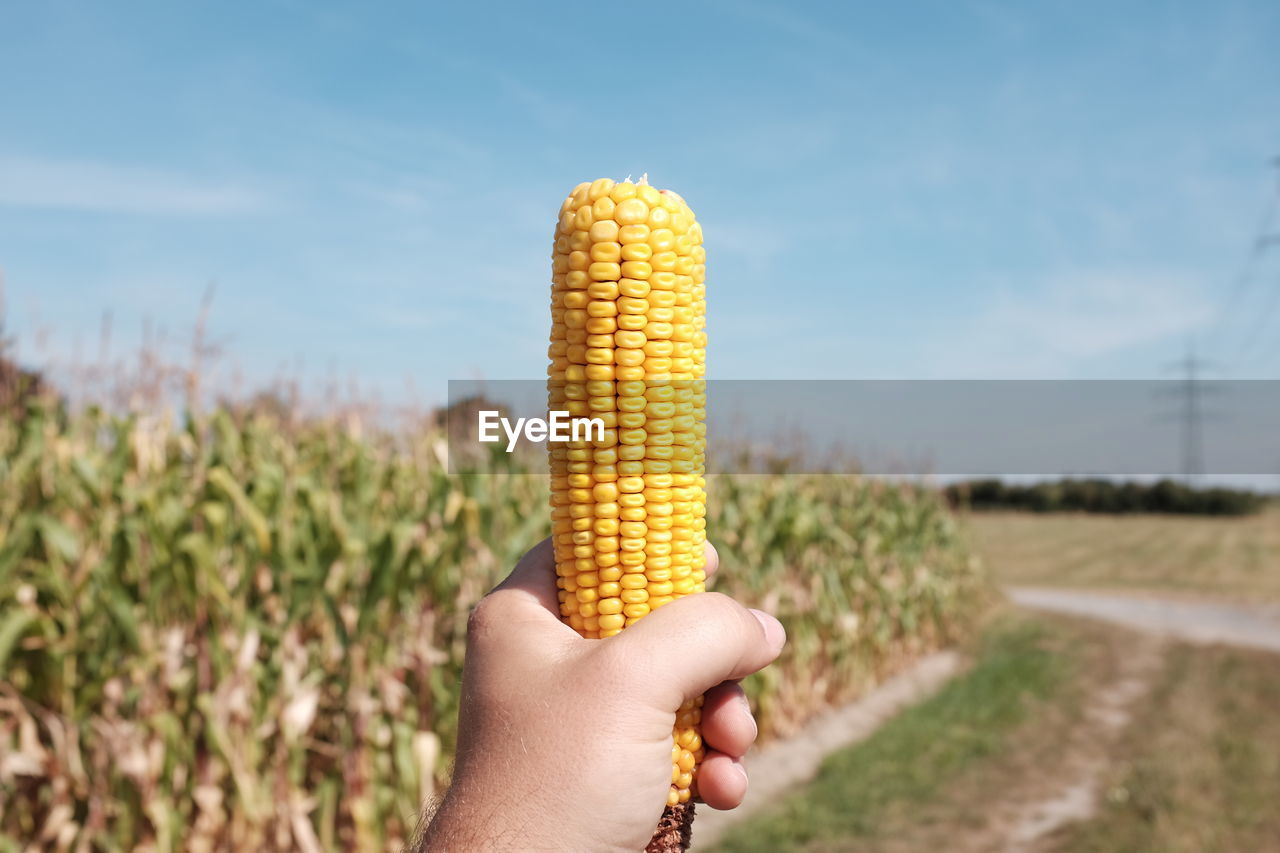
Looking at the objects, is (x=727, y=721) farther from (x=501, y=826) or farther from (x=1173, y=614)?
(x=1173, y=614)

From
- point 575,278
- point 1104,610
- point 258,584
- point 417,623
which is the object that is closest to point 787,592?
point 417,623

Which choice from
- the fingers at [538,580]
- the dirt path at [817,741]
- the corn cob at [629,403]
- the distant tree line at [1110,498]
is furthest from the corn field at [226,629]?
the distant tree line at [1110,498]

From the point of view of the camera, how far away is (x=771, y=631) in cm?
210

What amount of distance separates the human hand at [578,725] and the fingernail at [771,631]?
98 millimetres

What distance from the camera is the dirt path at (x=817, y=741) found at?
8258 mm

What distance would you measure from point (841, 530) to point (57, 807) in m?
9.65

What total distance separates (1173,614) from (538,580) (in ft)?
74.9

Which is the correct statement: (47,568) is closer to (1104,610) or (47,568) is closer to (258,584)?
(258,584)

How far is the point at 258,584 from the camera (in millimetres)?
5539

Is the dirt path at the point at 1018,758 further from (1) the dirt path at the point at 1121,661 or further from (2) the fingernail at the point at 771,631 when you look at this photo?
(2) the fingernail at the point at 771,631

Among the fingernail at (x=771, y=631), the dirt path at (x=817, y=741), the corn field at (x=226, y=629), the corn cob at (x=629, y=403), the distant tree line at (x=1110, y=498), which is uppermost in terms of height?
the corn cob at (x=629, y=403)

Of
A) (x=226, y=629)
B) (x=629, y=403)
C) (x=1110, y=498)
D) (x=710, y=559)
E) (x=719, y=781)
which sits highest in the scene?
(x=629, y=403)

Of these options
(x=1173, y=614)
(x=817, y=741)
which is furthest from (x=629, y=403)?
(x=1173, y=614)

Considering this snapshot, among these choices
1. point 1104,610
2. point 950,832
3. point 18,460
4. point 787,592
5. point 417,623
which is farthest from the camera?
point 1104,610
